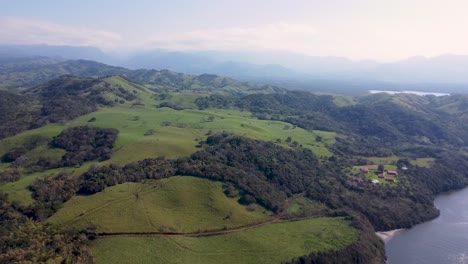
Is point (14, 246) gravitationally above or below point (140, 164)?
below

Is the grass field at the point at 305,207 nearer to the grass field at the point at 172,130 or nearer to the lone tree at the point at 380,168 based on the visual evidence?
the grass field at the point at 172,130

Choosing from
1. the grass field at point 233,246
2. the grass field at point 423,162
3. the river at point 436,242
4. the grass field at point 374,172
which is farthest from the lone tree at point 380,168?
the grass field at point 233,246

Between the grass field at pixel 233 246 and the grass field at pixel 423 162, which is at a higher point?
the grass field at pixel 423 162

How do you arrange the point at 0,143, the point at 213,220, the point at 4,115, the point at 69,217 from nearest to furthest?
the point at 69,217
the point at 213,220
the point at 0,143
the point at 4,115

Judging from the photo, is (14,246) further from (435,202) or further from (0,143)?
(435,202)

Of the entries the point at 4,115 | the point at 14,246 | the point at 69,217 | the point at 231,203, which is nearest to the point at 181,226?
the point at 231,203

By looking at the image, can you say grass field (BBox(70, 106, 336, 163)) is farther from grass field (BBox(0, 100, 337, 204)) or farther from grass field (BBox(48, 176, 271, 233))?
grass field (BBox(48, 176, 271, 233))

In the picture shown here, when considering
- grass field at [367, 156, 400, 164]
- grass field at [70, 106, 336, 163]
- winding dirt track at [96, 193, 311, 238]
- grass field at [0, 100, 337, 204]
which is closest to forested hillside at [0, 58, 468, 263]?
winding dirt track at [96, 193, 311, 238]
